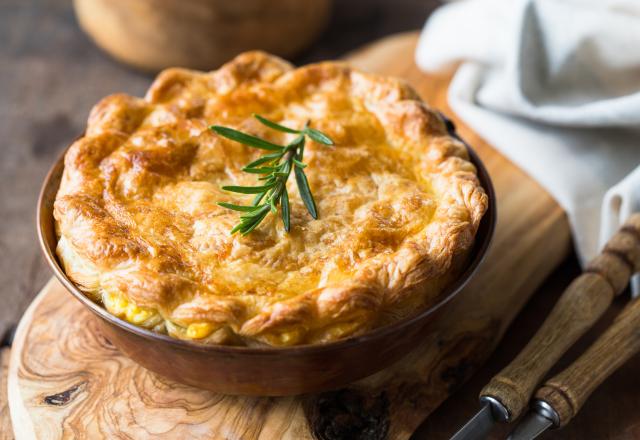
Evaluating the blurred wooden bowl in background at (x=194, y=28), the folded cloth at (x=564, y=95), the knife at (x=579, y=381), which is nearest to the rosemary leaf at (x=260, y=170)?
the knife at (x=579, y=381)

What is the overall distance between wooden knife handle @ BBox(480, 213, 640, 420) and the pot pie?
348 millimetres

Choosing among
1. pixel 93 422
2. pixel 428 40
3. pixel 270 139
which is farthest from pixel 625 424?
pixel 428 40

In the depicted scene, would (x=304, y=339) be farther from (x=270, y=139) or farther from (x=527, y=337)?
(x=527, y=337)

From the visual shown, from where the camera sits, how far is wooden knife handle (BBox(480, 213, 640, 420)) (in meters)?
2.24

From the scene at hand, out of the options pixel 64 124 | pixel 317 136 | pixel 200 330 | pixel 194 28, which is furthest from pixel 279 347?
pixel 64 124

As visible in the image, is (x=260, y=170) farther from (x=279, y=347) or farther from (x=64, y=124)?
(x=64, y=124)

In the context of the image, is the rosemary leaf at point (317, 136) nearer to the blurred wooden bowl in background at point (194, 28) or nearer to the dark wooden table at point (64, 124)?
the dark wooden table at point (64, 124)

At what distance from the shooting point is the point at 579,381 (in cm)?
227

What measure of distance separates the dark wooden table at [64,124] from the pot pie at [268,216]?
0.61 metres

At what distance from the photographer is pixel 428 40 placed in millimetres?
3586

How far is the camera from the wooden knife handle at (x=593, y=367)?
2229 millimetres

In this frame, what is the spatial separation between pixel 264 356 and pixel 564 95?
1921 millimetres

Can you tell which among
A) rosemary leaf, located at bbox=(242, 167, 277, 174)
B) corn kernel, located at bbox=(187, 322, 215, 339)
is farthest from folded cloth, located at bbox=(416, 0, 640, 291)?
corn kernel, located at bbox=(187, 322, 215, 339)

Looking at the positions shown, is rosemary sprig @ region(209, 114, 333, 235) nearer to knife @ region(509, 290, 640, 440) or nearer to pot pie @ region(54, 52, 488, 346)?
pot pie @ region(54, 52, 488, 346)
